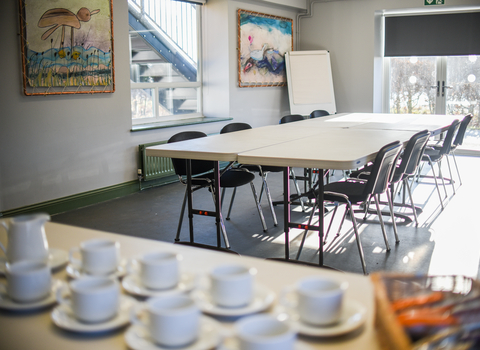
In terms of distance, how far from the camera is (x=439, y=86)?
869cm

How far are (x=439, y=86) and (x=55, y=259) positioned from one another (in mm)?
8553

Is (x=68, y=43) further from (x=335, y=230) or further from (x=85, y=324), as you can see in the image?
(x=85, y=324)

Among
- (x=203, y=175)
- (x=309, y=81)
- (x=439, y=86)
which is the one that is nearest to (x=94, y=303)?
(x=203, y=175)

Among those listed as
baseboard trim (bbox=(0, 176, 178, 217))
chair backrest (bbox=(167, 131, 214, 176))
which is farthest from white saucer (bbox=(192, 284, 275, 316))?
baseboard trim (bbox=(0, 176, 178, 217))

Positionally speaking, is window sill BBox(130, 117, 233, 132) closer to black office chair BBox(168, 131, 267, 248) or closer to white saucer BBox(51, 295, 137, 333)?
black office chair BBox(168, 131, 267, 248)

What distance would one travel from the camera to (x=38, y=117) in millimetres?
4848

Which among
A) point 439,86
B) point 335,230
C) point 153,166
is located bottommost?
point 335,230

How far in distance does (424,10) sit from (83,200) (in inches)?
250

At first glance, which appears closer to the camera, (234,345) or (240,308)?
(234,345)

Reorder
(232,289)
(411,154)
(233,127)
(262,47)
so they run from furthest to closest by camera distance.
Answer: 1. (262,47)
2. (233,127)
3. (411,154)
4. (232,289)

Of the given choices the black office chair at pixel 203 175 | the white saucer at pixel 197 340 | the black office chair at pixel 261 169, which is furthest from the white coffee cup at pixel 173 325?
the black office chair at pixel 261 169

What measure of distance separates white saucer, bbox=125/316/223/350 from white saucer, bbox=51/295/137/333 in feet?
0.13

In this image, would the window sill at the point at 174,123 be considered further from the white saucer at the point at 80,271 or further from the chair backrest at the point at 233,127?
the white saucer at the point at 80,271

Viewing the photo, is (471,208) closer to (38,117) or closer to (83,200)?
(83,200)
